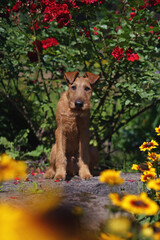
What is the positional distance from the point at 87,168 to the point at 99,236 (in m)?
2.05

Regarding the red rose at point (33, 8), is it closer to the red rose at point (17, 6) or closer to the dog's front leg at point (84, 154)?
the red rose at point (17, 6)

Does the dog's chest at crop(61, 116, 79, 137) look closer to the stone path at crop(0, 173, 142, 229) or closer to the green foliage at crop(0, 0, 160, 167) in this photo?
the stone path at crop(0, 173, 142, 229)

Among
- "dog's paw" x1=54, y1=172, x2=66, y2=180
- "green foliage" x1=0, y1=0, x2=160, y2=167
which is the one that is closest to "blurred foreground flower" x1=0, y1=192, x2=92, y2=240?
"dog's paw" x1=54, y1=172, x2=66, y2=180

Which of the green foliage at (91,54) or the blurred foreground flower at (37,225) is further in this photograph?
the green foliage at (91,54)

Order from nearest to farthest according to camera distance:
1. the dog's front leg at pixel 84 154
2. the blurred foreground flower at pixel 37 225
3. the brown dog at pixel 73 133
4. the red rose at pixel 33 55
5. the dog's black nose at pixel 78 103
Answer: the blurred foreground flower at pixel 37 225
the dog's black nose at pixel 78 103
the brown dog at pixel 73 133
the dog's front leg at pixel 84 154
the red rose at pixel 33 55

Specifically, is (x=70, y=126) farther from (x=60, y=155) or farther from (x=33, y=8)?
(x=33, y=8)

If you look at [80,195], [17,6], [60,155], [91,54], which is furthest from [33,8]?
[80,195]

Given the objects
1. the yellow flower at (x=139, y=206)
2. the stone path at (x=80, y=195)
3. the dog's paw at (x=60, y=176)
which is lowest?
the stone path at (x=80, y=195)

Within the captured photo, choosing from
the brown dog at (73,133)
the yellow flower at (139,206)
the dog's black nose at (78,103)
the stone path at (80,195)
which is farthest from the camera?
the brown dog at (73,133)

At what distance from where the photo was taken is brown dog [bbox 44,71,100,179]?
3.40 metres

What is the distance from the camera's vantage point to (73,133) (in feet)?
11.7

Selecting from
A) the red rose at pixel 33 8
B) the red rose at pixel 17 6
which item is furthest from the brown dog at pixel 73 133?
the red rose at pixel 17 6

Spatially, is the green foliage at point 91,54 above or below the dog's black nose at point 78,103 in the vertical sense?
above

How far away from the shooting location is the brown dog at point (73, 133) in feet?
11.2
